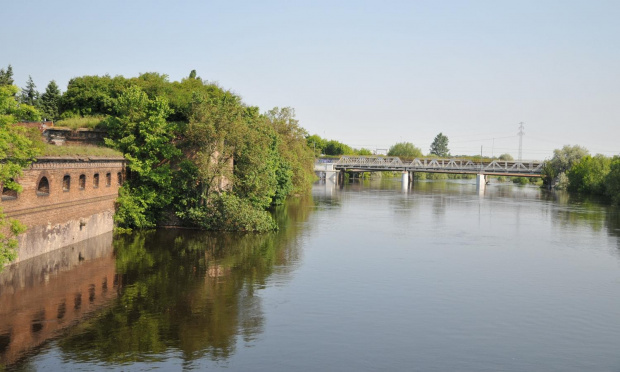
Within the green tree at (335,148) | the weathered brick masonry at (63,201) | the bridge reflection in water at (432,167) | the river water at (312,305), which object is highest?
the green tree at (335,148)

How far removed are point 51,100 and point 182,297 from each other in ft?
208

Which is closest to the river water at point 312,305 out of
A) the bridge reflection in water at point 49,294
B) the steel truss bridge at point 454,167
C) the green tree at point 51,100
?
the bridge reflection in water at point 49,294

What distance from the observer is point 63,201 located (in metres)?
28.7

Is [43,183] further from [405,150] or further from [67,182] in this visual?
[405,150]

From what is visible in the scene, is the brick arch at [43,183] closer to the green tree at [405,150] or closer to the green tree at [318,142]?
the green tree at [318,142]

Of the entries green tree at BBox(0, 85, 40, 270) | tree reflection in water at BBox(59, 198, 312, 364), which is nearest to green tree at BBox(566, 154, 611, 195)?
tree reflection in water at BBox(59, 198, 312, 364)

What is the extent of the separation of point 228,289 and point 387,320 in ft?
22.5

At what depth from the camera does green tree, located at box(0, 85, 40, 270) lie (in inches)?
778

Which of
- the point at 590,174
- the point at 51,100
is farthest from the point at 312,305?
the point at 590,174

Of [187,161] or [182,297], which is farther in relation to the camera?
[187,161]

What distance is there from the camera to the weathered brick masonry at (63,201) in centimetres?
2517

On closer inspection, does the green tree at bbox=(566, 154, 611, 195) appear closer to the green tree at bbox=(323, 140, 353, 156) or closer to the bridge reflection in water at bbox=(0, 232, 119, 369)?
the green tree at bbox=(323, 140, 353, 156)

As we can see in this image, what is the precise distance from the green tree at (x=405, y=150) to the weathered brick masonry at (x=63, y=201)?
462ft

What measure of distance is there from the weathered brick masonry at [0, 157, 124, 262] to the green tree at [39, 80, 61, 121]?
42661mm
